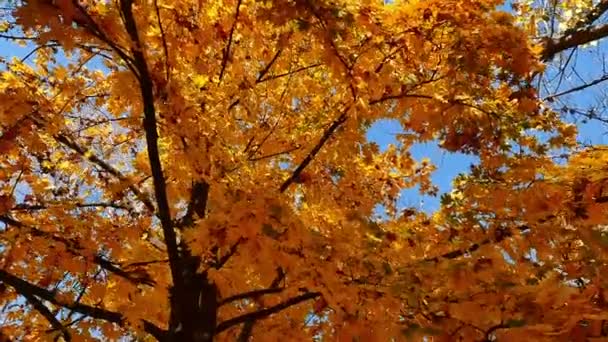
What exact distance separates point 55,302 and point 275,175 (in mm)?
2051

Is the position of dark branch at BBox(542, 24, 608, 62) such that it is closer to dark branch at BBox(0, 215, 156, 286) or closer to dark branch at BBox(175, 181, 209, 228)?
dark branch at BBox(175, 181, 209, 228)

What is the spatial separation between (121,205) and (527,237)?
339 centimetres

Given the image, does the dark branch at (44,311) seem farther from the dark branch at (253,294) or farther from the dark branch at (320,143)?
the dark branch at (320,143)

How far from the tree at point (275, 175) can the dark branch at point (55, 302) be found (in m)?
0.01

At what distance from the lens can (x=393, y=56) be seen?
4562 mm

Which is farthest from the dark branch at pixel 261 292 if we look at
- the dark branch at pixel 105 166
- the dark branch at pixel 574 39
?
the dark branch at pixel 574 39

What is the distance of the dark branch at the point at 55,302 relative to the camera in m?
4.16

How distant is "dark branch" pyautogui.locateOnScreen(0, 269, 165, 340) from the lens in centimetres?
416

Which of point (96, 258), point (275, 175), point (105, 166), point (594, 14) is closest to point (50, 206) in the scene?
point (105, 166)

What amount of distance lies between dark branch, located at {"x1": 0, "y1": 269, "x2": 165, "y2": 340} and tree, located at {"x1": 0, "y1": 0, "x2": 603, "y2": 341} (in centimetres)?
1

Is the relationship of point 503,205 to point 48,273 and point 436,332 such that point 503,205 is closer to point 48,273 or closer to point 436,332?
point 436,332

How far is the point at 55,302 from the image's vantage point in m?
4.25

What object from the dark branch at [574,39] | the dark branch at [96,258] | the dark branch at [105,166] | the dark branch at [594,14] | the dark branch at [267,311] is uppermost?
the dark branch at [594,14]

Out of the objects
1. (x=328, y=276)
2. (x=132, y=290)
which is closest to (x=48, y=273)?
(x=132, y=290)
